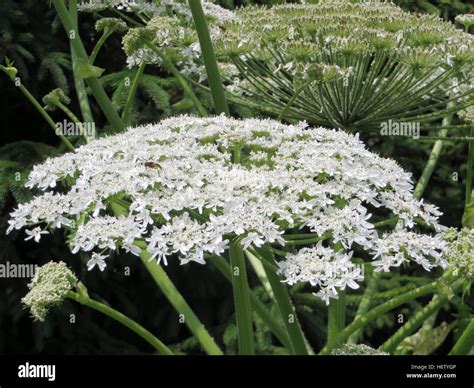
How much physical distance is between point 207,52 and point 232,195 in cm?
82

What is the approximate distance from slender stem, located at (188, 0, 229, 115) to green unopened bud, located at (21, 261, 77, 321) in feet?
2.64

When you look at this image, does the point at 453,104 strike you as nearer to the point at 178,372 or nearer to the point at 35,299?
the point at 178,372

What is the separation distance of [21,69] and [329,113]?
1965 mm

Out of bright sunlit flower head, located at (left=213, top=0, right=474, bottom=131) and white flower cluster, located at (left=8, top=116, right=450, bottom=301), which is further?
bright sunlit flower head, located at (left=213, top=0, right=474, bottom=131)

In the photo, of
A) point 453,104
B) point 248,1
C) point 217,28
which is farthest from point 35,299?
point 248,1

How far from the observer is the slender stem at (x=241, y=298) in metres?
2.05

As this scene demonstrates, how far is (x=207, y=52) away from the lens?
255 centimetres

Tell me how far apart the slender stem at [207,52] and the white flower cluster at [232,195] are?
34 centimetres

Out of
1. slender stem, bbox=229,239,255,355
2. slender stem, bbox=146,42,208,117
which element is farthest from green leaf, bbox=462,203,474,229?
slender stem, bbox=146,42,208,117

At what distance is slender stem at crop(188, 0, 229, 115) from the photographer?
2.53 m

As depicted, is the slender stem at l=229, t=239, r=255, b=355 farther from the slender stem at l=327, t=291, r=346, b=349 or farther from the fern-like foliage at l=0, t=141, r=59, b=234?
the fern-like foliage at l=0, t=141, r=59, b=234

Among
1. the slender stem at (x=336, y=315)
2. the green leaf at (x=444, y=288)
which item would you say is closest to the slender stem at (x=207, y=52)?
the slender stem at (x=336, y=315)

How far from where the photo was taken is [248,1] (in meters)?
4.98

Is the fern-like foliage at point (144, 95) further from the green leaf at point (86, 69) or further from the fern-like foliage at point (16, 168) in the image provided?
the green leaf at point (86, 69)
